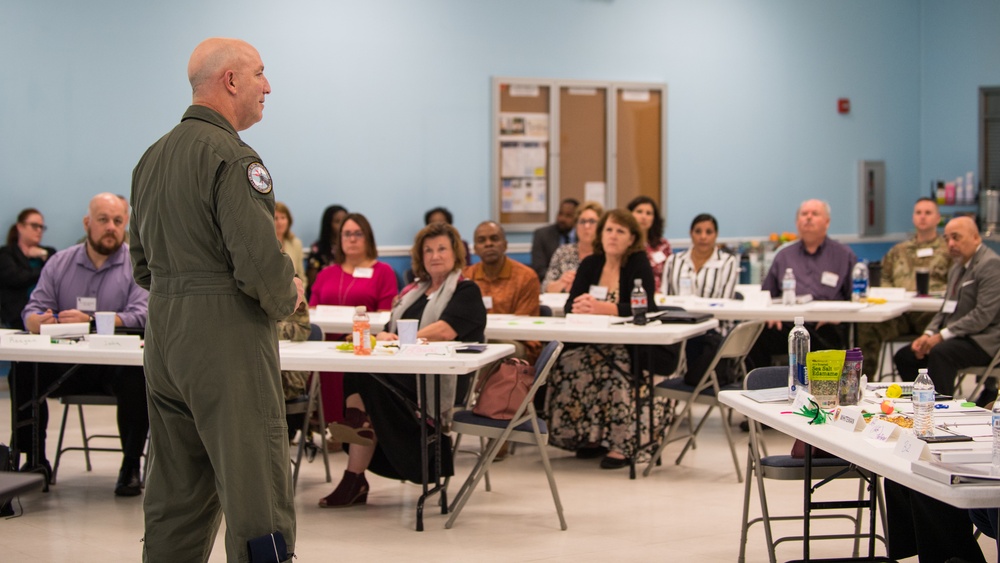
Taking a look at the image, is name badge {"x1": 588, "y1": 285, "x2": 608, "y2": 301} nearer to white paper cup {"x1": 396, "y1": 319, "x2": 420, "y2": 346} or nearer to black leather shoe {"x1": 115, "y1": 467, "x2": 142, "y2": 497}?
white paper cup {"x1": 396, "y1": 319, "x2": 420, "y2": 346}

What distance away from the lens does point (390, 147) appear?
31.6 ft

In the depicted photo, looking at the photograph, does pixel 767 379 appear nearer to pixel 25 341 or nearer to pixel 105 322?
pixel 105 322

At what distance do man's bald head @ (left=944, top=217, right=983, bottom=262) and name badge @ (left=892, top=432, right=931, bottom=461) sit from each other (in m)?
4.13

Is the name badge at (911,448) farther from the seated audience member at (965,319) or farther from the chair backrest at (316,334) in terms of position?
the seated audience member at (965,319)

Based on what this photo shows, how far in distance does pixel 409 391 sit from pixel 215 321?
7.11 feet

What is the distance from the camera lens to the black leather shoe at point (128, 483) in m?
5.23

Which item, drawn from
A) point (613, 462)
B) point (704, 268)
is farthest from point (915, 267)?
point (613, 462)

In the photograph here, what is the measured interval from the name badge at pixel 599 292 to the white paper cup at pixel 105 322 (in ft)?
8.59

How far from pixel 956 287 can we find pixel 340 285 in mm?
3821

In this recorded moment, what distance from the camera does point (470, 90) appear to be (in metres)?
9.89

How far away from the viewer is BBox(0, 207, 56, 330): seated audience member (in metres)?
8.16

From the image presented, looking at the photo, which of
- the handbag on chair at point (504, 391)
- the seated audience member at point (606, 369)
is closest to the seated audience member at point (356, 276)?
the seated audience member at point (606, 369)

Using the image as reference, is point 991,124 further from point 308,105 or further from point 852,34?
point 308,105

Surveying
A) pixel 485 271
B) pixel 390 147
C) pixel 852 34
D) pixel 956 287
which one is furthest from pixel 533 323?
pixel 852 34
